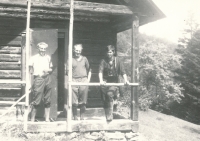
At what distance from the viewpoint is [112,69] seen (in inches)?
244

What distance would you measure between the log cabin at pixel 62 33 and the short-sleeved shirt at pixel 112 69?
35 cm

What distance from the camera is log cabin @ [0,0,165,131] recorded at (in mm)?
5938

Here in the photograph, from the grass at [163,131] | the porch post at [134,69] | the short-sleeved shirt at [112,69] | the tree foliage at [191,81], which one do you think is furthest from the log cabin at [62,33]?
the tree foliage at [191,81]

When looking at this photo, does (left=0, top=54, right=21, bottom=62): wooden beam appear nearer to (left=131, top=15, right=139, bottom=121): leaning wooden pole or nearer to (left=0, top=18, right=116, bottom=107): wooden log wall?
(left=0, top=18, right=116, bottom=107): wooden log wall

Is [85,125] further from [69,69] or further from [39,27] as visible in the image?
[39,27]

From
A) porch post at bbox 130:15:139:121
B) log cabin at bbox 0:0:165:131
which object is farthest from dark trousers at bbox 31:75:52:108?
porch post at bbox 130:15:139:121

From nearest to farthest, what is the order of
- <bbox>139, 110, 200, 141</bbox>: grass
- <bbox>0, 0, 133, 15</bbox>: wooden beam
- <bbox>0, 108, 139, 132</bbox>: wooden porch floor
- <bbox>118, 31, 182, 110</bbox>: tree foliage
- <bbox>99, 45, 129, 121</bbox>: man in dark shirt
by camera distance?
<bbox>0, 108, 139, 132</bbox>: wooden porch floor < <bbox>0, 0, 133, 15</bbox>: wooden beam < <bbox>99, 45, 129, 121</bbox>: man in dark shirt < <bbox>139, 110, 200, 141</bbox>: grass < <bbox>118, 31, 182, 110</bbox>: tree foliage

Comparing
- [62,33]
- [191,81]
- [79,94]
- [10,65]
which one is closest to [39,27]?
[62,33]

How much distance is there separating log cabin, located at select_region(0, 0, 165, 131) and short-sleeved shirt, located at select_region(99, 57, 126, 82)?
0.35 metres

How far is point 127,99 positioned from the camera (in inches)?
612

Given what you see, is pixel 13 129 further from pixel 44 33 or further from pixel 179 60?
Result: pixel 179 60

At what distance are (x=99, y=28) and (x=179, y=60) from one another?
21.2 m

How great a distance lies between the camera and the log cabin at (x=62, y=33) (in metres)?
5.94

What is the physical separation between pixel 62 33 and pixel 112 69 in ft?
8.23
